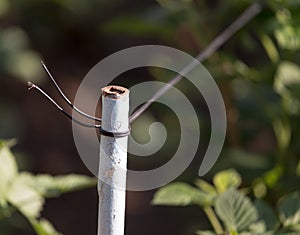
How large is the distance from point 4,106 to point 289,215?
1831 millimetres

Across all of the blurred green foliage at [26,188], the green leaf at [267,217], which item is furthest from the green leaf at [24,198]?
the green leaf at [267,217]

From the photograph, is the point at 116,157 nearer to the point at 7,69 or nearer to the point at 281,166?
the point at 281,166

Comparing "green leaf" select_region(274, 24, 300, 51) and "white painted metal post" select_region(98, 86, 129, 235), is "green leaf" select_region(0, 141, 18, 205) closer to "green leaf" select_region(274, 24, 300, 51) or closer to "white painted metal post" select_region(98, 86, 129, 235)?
"white painted metal post" select_region(98, 86, 129, 235)

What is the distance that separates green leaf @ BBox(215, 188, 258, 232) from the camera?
2.81 feet

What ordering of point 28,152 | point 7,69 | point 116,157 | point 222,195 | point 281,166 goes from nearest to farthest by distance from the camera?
point 116,157, point 222,195, point 281,166, point 7,69, point 28,152

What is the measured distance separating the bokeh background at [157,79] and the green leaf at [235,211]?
255mm

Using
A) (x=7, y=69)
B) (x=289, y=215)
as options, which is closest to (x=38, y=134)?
(x=7, y=69)

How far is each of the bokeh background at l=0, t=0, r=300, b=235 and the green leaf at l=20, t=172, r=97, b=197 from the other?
0.29m

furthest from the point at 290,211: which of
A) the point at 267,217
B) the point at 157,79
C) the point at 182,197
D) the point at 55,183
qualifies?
the point at 157,79

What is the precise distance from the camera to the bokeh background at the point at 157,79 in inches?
49.9

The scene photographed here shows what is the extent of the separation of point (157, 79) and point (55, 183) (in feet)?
2.01

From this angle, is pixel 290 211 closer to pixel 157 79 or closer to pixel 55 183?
pixel 55 183

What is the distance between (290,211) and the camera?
0.92m

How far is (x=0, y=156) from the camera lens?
3.20 ft
